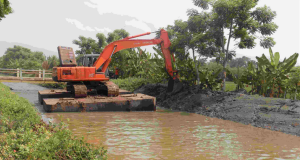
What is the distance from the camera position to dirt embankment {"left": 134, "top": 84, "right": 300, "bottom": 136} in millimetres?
10627

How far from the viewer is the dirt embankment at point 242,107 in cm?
1063

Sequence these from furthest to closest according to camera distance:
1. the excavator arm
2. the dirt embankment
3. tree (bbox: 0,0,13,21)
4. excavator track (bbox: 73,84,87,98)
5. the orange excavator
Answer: tree (bbox: 0,0,13,21), the excavator arm, the orange excavator, excavator track (bbox: 73,84,87,98), the dirt embankment

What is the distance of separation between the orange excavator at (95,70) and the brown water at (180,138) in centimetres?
275

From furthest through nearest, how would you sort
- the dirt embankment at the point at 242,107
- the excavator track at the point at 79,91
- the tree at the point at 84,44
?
the tree at the point at 84,44 → the excavator track at the point at 79,91 → the dirt embankment at the point at 242,107

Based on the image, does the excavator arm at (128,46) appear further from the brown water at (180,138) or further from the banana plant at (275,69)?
the banana plant at (275,69)

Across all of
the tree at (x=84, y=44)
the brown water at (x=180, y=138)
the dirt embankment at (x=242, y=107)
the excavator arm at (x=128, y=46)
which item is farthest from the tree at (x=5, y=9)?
the tree at (x=84, y=44)

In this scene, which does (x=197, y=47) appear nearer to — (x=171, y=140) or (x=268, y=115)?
(x=268, y=115)

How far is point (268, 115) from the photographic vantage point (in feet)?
37.5

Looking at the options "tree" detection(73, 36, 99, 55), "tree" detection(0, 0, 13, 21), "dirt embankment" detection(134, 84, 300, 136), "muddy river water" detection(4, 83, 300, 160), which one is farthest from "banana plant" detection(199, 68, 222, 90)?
"tree" detection(73, 36, 99, 55)

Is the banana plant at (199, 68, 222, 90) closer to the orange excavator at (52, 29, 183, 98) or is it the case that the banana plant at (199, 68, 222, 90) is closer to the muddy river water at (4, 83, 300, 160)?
the orange excavator at (52, 29, 183, 98)

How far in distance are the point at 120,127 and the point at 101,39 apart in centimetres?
4229

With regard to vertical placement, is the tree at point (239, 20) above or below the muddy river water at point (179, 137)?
above

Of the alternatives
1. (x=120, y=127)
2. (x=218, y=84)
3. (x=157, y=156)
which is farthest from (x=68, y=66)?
(x=157, y=156)

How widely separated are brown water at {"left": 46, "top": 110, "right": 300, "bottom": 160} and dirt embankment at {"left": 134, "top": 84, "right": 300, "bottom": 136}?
0.62 metres
